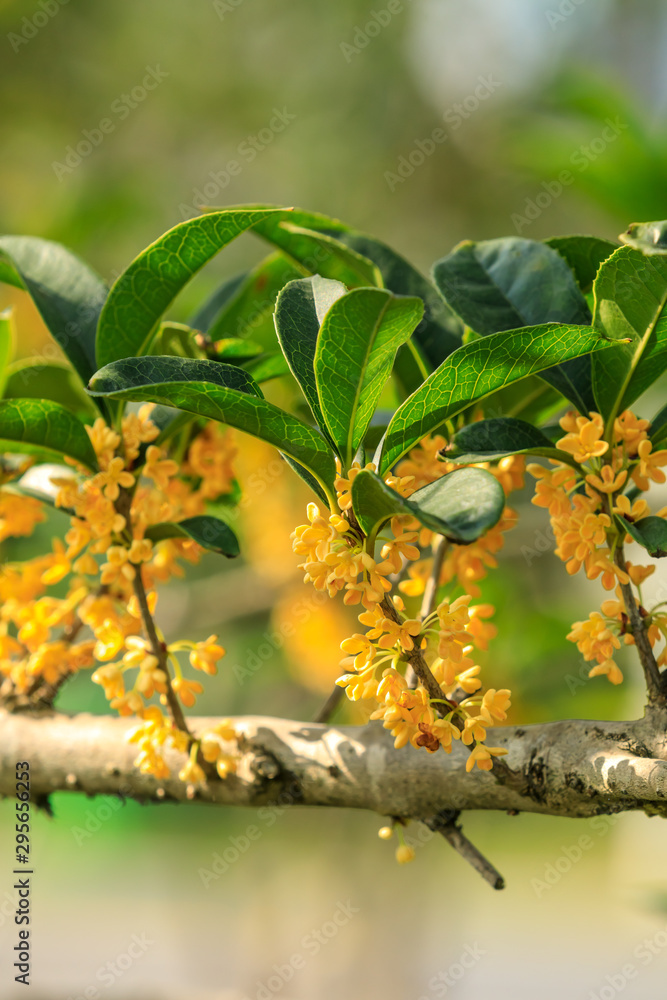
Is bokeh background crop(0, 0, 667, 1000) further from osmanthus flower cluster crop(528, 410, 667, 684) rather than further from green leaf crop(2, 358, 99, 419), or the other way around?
osmanthus flower cluster crop(528, 410, 667, 684)

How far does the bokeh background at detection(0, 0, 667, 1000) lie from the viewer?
10.3 feet

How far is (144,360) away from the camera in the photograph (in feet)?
1.88

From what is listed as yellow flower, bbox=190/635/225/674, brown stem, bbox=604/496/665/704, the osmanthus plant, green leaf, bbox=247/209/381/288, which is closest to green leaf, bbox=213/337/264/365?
the osmanthus plant

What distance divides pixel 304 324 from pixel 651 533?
330mm

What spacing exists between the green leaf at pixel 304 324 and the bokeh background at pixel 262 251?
1.93 m

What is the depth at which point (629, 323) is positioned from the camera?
646 millimetres

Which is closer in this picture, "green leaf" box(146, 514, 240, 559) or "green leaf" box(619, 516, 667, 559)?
"green leaf" box(619, 516, 667, 559)

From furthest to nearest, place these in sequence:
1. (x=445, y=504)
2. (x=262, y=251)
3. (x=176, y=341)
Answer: (x=262, y=251), (x=176, y=341), (x=445, y=504)

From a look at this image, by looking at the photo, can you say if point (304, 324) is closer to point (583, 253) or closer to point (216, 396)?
point (216, 396)

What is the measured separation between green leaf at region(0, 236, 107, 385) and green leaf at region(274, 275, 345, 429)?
1.02 feet

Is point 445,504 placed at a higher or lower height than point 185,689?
higher

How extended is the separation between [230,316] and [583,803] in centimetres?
69

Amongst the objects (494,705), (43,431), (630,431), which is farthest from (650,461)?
(43,431)

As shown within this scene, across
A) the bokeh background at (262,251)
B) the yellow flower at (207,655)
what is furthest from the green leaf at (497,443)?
the bokeh background at (262,251)
